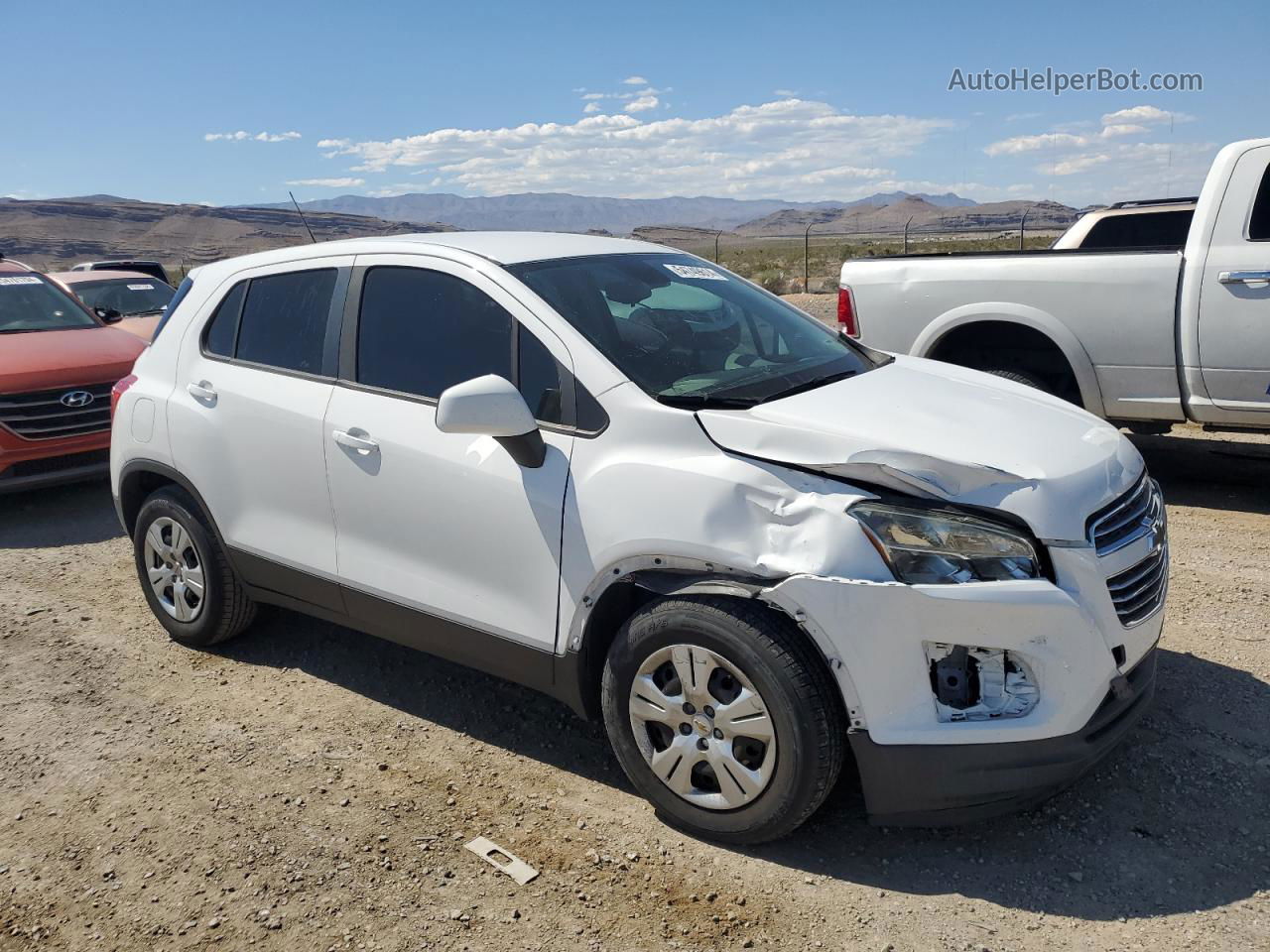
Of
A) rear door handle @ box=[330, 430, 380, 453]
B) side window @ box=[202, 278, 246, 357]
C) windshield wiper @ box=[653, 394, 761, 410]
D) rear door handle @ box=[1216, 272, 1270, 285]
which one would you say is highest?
side window @ box=[202, 278, 246, 357]

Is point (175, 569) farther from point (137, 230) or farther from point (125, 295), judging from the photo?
point (137, 230)

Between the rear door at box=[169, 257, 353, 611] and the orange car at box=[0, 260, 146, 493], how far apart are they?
143 inches

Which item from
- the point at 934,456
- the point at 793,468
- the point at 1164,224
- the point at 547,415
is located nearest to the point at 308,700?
the point at 547,415

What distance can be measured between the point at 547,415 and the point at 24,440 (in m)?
5.69

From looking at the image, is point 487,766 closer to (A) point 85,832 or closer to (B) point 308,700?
(B) point 308,700

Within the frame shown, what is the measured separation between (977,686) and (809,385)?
1.19 metres

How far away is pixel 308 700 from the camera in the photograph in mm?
4355

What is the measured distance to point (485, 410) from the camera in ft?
10.3

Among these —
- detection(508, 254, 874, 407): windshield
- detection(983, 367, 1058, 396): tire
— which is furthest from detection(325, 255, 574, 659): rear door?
detection(983, 367, 1058, 396): tire

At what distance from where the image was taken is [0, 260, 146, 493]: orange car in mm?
7375

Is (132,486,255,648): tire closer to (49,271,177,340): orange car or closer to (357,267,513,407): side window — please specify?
(357,267,513,407): side window

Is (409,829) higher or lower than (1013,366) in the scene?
lower

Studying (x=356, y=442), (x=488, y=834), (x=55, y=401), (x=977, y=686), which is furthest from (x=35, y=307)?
(x=977, y=686)

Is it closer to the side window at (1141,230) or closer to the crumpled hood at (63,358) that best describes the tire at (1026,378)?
the side window at (1141,230)
